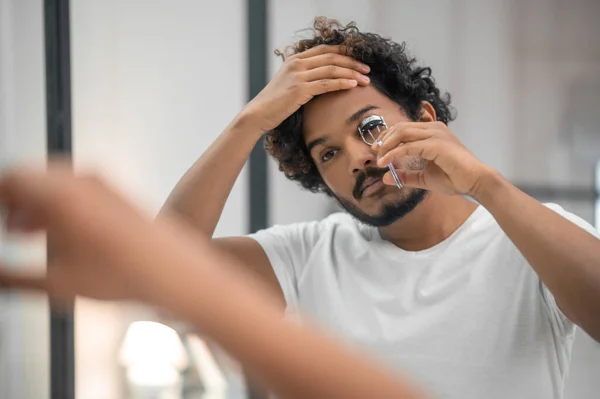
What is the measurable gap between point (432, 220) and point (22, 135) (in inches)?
39.8

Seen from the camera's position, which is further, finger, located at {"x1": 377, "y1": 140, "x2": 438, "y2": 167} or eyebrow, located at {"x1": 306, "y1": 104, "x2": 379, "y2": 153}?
eyebrow, located at {"x1": 306, "y1": 104, "x2": 379, "y2": 153}

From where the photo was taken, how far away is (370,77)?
1.25 meters

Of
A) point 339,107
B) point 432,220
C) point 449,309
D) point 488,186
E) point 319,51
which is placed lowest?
point 449,309

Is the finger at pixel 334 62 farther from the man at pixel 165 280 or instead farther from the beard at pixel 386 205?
the man at pixel 165 280

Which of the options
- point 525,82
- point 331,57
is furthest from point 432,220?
point 525,82

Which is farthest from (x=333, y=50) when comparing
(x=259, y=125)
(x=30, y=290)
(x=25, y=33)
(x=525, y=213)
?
(x=30, y=290)

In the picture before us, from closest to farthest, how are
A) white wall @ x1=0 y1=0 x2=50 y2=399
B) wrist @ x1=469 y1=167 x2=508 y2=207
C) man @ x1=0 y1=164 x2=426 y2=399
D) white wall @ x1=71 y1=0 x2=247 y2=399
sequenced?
man @ x1=0 y1=164 x2=426 y2=399 < wrist @ x1=469 y1=167 x2=508 y2=207 < white wall @ x1=0 y1=0 x2=50 y2=399 < white wall @ x1=71 y1=0 x2=247 y2=399

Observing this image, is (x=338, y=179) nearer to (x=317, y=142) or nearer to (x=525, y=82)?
(x=317, y=142)

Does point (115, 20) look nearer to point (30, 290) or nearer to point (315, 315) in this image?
point (315, 315)

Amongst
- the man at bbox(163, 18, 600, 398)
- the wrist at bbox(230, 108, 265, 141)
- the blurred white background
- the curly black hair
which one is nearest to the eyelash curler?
the man at bbox(163, 18, 600, 398)

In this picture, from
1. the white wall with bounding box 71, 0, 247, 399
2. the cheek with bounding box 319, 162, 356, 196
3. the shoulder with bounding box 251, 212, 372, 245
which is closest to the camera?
the cheek with bounding box 319, 162, 356, 196

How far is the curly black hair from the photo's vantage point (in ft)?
4.12

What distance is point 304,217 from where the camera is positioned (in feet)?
6.63

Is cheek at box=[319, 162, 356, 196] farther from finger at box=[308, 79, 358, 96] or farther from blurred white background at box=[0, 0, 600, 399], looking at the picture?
blurred white background at box=[0, 0, 600, 399]
